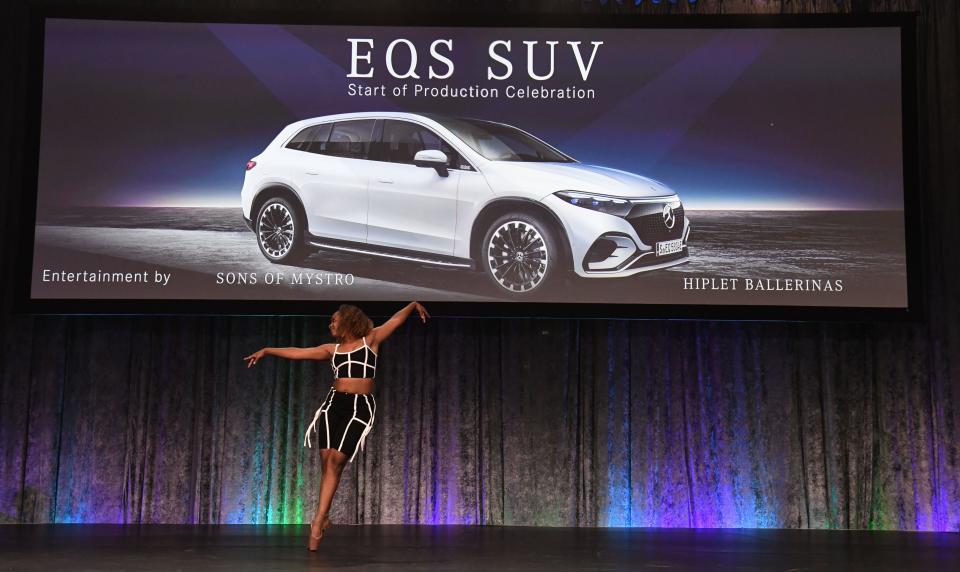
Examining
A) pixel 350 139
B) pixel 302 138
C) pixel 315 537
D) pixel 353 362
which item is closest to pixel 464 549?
pixel 315 537

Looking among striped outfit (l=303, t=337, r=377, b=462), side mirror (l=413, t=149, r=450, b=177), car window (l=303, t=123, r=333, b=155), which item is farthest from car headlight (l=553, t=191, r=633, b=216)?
striped outfit (l=303, t=337, r=377, b=462)

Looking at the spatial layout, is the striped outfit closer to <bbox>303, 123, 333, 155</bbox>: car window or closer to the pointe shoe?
the pointe shoe

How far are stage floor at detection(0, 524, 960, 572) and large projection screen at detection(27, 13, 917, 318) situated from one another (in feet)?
4.94

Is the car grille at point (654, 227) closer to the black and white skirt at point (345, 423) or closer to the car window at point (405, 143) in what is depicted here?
the car window at point (405, 143)

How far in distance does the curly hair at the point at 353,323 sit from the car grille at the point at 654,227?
2135 millimetres

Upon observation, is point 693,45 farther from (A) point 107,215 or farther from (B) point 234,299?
(A) point 107,215

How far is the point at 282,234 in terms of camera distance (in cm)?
679

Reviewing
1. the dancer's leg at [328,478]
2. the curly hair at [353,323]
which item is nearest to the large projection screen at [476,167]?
the curly hair at [353,323]

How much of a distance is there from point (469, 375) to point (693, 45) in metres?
2.88

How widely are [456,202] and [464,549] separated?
7.74 feet

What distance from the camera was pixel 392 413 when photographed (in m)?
7.14

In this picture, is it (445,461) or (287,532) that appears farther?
(445,461)

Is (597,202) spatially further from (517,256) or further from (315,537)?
(315,537)

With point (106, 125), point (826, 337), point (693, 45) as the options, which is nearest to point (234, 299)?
point (106, 125)
